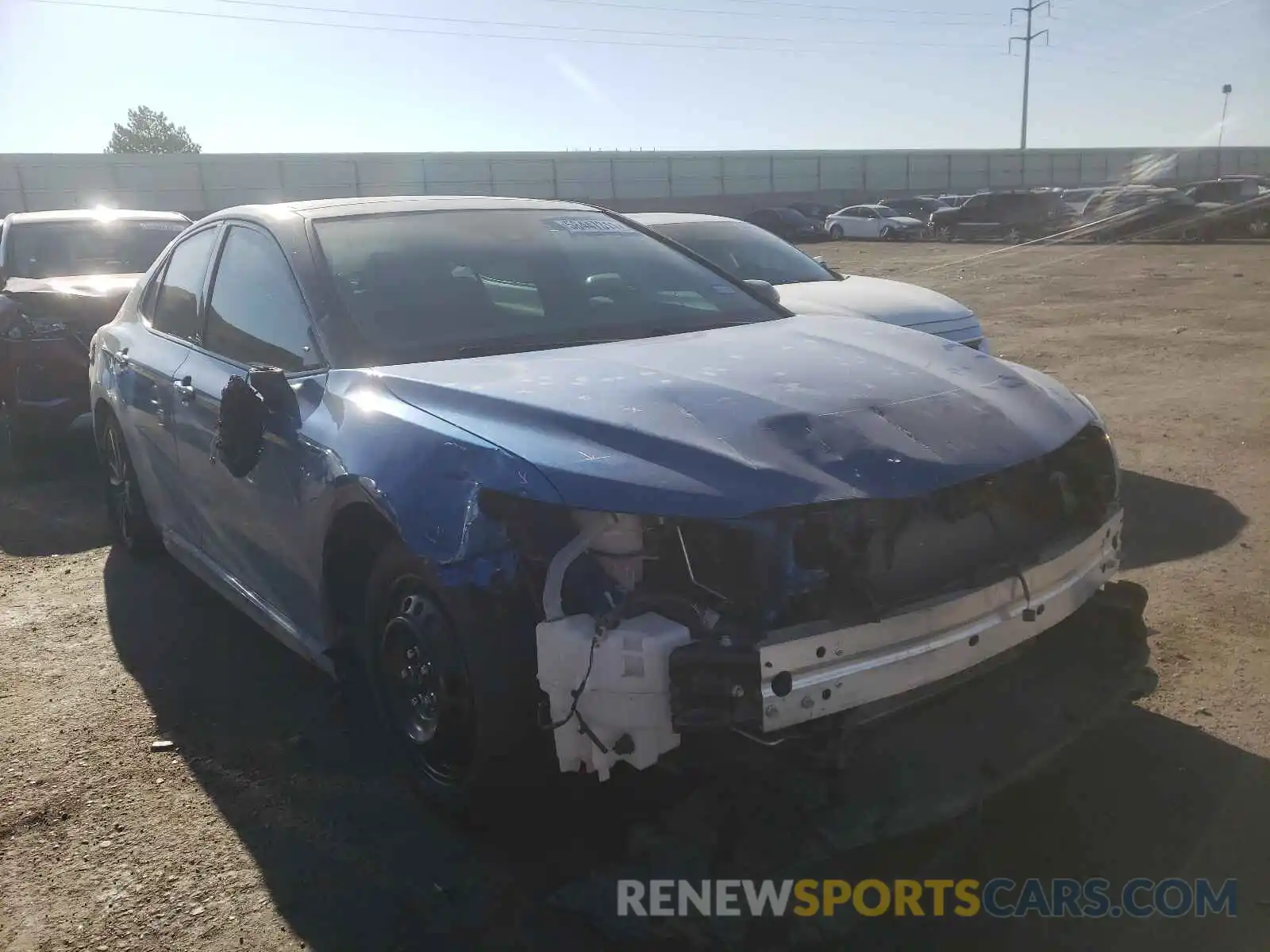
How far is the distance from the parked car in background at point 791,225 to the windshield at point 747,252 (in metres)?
28.6

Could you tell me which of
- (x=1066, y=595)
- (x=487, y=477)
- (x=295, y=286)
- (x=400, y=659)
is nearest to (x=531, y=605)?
(x=487, y=477)

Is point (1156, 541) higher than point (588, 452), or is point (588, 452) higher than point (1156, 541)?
point (588, 452)

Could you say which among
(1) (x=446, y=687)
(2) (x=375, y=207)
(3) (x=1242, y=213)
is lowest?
(1) (x=446, y=687)

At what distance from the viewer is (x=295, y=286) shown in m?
3.52

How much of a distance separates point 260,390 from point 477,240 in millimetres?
1058

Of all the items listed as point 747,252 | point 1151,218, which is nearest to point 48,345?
point 747,252

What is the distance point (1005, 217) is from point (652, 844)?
105ft

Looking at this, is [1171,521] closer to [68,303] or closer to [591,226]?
[591,226]

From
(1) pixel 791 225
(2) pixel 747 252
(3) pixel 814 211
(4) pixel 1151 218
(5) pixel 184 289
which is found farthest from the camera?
(3) pixel 814 211

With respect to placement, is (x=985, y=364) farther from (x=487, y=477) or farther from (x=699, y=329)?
(x=487, y=477)

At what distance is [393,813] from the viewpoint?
121 inches

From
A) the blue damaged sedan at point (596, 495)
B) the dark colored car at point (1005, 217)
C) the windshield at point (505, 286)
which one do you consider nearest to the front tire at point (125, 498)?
the blue damaged sedan at point (596, 495)

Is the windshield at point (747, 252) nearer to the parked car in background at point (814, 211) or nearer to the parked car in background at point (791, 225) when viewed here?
the parked car in background at point (791, 225)

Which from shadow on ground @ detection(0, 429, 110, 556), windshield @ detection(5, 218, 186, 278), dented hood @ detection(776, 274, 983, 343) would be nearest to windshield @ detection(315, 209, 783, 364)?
dented hood @ detection(776, 274, 983, 343)
